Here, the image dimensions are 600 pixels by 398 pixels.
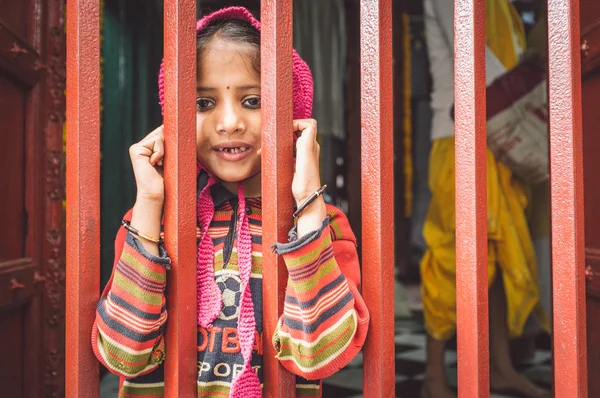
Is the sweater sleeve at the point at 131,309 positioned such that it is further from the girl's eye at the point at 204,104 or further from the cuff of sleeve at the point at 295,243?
the girl's eye at the point at 204,104

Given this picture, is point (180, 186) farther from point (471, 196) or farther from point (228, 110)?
point (471, 196)

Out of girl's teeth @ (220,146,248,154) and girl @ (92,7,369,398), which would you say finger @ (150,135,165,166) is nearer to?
girl @ (92,7,369,398)

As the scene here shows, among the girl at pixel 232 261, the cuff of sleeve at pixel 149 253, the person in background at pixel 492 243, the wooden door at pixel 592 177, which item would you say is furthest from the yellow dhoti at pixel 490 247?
the cuff of sleeve at pixel 149 253

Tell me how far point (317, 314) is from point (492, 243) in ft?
5.59

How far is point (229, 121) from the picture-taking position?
35.5 inches

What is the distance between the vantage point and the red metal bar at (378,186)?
0.75 m

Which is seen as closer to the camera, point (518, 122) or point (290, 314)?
point (290, 314)

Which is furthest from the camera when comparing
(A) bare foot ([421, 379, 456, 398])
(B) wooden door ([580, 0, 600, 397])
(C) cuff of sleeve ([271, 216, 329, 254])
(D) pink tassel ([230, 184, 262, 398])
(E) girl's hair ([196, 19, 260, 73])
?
(A) bare foot ([421, 379, 456, 398])

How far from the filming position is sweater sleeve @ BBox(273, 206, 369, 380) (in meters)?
0.73

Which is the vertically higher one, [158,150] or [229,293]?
[158,150]

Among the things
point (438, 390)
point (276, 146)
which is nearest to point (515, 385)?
point (438, 390)

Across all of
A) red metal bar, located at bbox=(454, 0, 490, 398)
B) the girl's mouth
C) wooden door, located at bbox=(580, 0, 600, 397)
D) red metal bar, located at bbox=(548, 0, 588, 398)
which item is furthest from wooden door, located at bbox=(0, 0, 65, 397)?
wooden door, located at bbox=(580, 0, 600, 397)

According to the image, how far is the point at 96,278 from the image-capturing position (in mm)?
765

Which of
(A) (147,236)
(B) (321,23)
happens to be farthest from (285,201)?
(B) (321,23)
